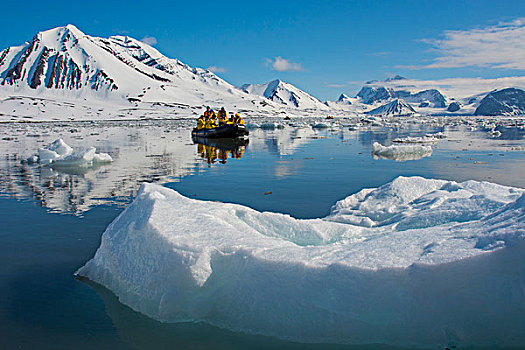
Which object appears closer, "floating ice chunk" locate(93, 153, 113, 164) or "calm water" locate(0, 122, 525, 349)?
"calm water" locate(0, 122, 525, 349)

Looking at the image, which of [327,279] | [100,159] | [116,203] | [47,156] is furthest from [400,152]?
[327,279]

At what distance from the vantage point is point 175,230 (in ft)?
12.9

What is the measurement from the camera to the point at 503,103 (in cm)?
16300

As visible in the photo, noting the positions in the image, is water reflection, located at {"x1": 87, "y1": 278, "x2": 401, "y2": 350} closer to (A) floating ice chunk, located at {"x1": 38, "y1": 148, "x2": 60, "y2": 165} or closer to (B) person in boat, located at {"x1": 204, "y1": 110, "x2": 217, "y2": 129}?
(A) floating ice chunk, located at {"x1": 38, "y1": 148, "x2": 60, "y2": 165}

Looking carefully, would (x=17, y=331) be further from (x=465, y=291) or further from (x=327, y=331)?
(x=465, y=291)

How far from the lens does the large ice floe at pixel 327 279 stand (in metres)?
2.96

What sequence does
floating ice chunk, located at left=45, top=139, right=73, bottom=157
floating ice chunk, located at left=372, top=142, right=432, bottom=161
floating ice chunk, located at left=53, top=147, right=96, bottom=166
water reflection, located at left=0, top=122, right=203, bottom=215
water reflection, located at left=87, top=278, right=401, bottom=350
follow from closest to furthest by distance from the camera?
water reflection, located at left=87, top=278, right=401, bottom=350 → water reflection, located at left=0, top=122, right=203, bottom=215 → floating ice chunk, located at left=53, top=147, right=96, bottom=166 → floating ice chunk, located at left=45, top=139, right=73, bottom=157 → floating ice chunk, located at left=372, top=142, right=432, bottom=161

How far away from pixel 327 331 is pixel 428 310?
773 millimetres

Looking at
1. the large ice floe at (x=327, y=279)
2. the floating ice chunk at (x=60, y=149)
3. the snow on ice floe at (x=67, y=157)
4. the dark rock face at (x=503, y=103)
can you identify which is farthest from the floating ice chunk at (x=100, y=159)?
the dark rock face at (x=503, y=103)

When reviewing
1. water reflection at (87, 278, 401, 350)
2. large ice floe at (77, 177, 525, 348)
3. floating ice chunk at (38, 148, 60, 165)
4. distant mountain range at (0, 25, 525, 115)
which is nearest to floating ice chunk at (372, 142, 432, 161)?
large ice floe at (77, 177, 525, 348)

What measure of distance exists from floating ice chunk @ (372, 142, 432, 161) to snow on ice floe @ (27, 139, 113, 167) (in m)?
9.85

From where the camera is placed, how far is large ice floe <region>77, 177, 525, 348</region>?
2.96 meters

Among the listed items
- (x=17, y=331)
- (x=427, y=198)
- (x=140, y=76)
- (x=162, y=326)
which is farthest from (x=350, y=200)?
(x=140, y=76)

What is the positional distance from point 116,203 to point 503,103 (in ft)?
615
